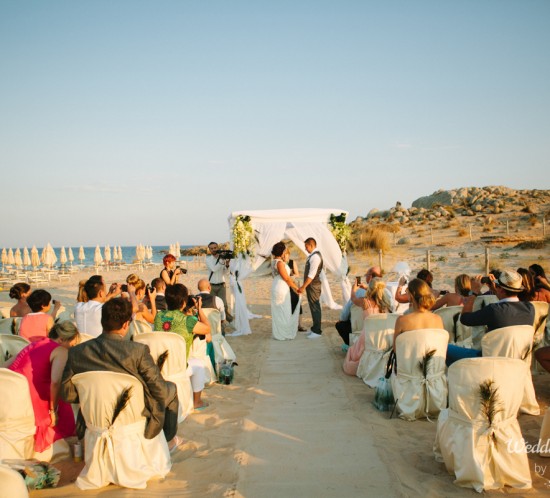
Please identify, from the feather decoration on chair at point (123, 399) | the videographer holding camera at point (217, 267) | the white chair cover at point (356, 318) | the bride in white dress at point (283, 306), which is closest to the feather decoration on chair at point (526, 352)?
the white chair cover at point (356, 318)

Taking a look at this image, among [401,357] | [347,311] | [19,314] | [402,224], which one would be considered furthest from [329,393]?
[402,224]

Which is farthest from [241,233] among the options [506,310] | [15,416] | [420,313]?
[15,416]

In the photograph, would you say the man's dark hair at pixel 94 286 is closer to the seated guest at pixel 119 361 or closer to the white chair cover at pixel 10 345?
the white chair cover at pixel 10 345

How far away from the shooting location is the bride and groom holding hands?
373 inches

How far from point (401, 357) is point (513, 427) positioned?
1377mm

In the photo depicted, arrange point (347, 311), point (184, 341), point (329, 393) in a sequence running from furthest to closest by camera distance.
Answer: point (347, 311)
point (329, 393)
point (184, 341)

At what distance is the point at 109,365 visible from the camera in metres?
3.39

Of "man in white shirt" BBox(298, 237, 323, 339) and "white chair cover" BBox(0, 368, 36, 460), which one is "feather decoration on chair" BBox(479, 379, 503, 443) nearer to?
"white chair cover" BBox(0, 368, 36, 460)

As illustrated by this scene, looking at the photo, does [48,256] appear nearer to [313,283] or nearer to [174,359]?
[313,283]

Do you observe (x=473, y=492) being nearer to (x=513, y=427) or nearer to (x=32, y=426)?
(x=513, y=427)

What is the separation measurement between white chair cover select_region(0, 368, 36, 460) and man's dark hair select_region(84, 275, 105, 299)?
187cm

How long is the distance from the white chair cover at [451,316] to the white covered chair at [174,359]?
11.7 ft

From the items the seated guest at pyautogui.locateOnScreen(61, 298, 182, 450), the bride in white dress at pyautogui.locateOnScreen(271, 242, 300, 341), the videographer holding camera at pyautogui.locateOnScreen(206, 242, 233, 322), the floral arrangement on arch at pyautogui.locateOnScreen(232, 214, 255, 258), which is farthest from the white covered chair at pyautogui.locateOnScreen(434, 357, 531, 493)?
the floral arrangement on arch at pyautogui.locateOnScreen(232, 214, 255, 258)

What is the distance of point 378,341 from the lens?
6.10 meters
